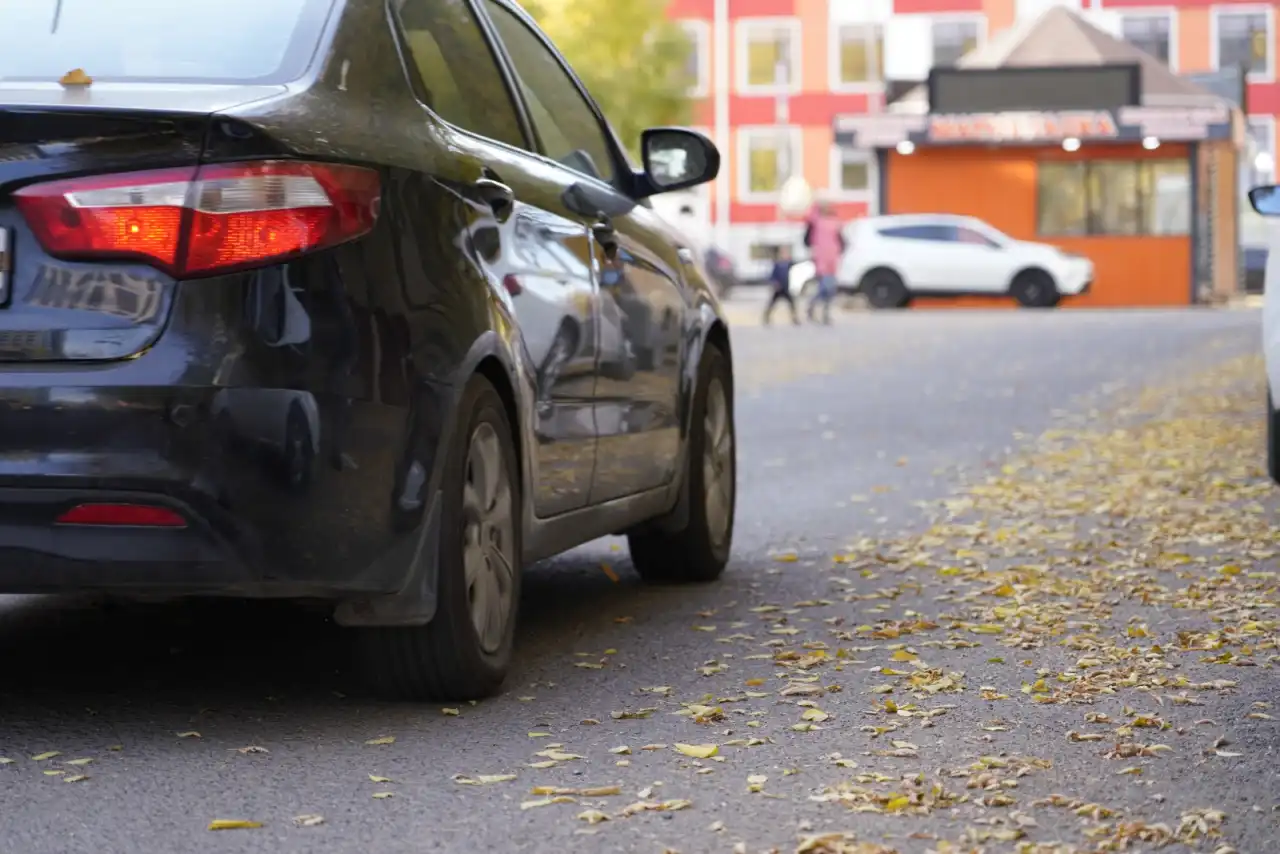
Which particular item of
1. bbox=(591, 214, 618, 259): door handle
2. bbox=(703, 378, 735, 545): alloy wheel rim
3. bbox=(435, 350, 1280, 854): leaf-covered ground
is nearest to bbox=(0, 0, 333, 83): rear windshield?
bbox=(591, 214, 618, 259): door handle

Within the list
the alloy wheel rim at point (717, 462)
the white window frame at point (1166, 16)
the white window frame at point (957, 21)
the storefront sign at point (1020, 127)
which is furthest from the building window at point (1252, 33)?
the alloy wheel rim at point (717, 462)

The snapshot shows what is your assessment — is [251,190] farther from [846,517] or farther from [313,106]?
[846,517]

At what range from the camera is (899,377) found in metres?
21.1

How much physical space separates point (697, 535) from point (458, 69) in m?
2.22

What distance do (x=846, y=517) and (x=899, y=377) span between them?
1108 cm

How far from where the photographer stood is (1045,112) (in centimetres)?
4669

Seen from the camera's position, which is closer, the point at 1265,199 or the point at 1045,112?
the point at 1265,199

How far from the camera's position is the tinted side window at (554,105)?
264 inches

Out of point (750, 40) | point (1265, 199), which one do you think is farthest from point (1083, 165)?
point (1265, 199)

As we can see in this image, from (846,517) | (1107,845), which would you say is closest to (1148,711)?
(1107,845)

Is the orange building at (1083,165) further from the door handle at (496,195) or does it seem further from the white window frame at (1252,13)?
the door handle at (496,195)

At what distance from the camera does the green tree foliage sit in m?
52.9

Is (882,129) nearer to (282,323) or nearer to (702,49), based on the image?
(702,49)

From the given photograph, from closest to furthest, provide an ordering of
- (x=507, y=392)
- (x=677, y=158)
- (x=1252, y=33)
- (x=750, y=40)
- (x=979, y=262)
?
(x=507, y=392)
(x=677, y=158)
(x=979, y=262)
(x=1252, y=33)
(x=750, y=40)
